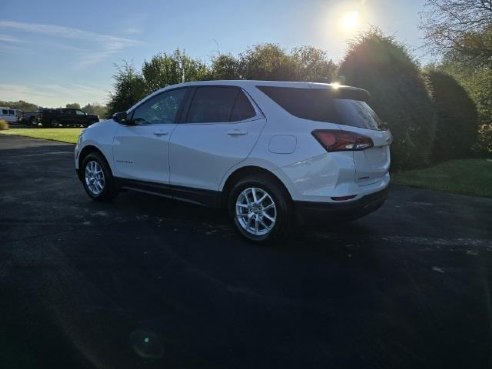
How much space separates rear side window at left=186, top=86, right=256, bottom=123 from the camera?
518 centimetres

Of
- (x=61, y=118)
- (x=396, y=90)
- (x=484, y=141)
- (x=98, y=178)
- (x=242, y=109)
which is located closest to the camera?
(x=242, y=109)

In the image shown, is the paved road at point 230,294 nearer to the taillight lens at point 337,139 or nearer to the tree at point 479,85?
the taillight lens at point 337,139

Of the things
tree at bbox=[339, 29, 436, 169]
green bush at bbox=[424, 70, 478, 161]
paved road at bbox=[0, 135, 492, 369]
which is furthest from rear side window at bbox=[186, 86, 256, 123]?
green bush at bbox=[424, 70, 478, 161]

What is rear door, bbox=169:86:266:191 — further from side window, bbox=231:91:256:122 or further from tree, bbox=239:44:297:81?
tree, bbox=239:44:297:81

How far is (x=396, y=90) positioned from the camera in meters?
11.2

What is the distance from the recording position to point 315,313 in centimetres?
341

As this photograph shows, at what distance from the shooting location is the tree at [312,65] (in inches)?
678

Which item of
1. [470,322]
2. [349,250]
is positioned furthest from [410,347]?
[349,250]

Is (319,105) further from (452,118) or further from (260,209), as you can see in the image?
(452,118)

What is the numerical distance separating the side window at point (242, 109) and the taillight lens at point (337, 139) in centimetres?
88

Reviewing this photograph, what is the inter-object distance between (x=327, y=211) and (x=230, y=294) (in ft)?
4.77

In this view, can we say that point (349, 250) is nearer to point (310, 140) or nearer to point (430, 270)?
point (430, 270)

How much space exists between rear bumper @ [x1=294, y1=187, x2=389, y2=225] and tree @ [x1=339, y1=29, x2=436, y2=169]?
265 inches

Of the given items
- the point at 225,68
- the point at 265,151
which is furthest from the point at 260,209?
the point at 225,68
